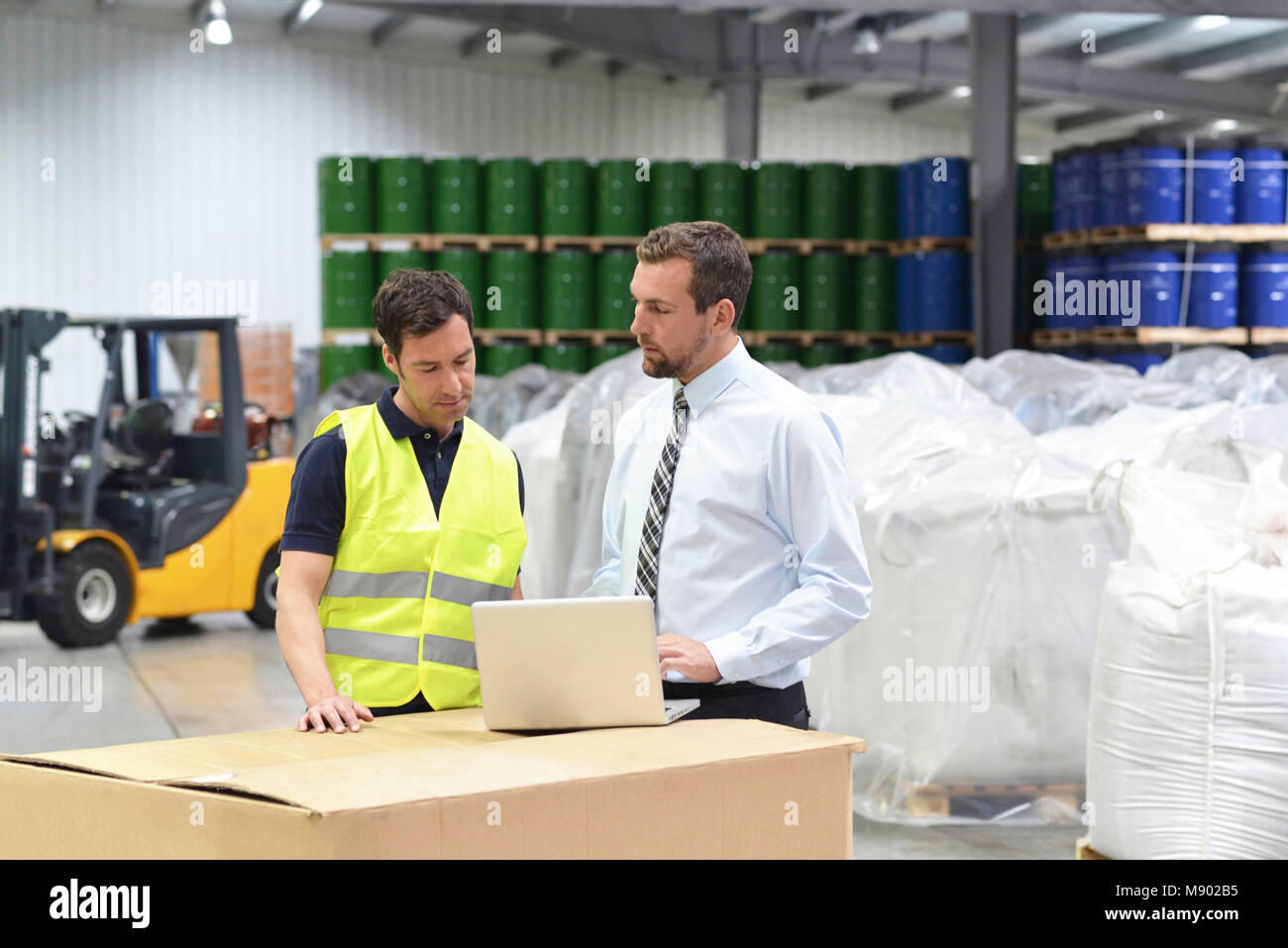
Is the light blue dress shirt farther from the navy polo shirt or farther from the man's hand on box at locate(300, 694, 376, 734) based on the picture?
the man's hand on box at locate(300, 694, 376, 734)

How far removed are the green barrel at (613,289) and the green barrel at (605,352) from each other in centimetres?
14

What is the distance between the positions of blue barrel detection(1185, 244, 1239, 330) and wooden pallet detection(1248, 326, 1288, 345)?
196 mm

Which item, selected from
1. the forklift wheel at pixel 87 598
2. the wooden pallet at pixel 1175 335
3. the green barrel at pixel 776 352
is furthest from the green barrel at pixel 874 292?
the forklift wheel at pixel 87 598

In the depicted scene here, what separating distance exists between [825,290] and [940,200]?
99 cm

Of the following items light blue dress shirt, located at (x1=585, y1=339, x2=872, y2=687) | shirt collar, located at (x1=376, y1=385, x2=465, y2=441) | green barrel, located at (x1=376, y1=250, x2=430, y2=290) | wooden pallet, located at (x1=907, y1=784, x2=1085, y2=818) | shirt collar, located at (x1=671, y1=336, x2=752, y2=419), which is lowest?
wooden pallet, located at (x1=907, y1=784, x2=1085, y2=818)

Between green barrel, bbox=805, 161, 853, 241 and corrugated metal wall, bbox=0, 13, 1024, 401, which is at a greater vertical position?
corrugated metal wall, bbox=0, 13, 1024, 401

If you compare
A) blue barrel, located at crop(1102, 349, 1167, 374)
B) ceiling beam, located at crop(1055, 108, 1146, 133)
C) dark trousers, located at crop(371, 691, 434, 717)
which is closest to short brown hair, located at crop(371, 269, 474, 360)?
dark trousers, located at crop(371, 691, 434, 717)

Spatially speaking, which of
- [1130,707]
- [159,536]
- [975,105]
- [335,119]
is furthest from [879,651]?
[335,119]

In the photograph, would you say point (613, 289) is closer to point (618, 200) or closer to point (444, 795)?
point (618, 200)

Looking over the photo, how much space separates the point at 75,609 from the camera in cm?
876

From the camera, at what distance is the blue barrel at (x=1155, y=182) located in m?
8.90

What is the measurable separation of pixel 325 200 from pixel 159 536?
2.64 meters

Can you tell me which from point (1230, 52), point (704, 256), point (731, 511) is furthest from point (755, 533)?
point (1230, 52)

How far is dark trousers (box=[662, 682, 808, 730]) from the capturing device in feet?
7.84
